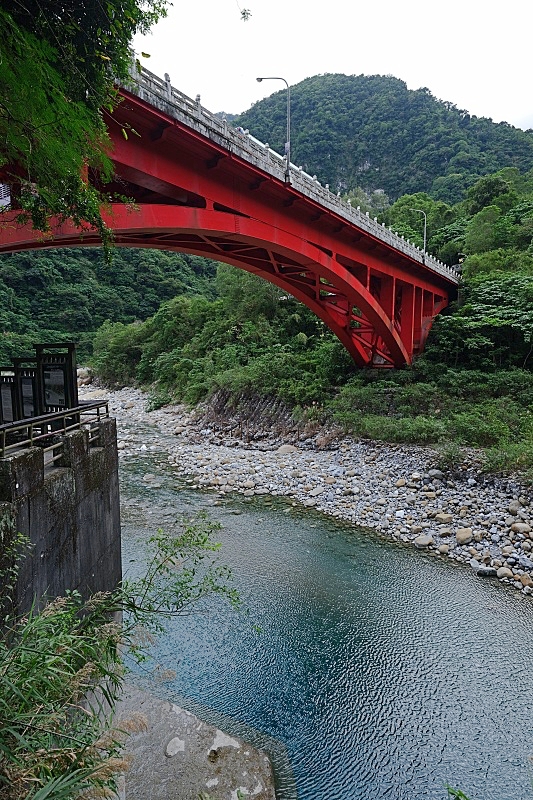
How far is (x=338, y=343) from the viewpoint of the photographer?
18484 mm

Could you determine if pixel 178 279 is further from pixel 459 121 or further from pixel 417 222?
pixel 459 121

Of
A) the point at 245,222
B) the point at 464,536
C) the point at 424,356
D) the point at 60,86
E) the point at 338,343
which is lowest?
the point at 464,536

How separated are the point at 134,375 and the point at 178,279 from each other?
17.6 m

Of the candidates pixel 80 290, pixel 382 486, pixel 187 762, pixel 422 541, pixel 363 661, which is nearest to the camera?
pixel 187 762

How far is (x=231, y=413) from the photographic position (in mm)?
17578

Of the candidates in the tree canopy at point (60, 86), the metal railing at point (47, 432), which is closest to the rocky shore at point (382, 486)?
the metal railing at point (47, 432)

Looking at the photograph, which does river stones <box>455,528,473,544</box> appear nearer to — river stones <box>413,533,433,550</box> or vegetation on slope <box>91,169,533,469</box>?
river stones <box>413,533,433,550</box>

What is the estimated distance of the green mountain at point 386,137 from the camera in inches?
1673

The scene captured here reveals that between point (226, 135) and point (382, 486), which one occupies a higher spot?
point (226, 135)

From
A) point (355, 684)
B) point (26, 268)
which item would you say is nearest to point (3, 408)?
point (355, 684)

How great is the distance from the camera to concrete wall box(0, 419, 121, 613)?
3502 mm

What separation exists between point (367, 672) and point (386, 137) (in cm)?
6121

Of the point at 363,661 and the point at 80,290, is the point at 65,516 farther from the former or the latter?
the point at 80,290

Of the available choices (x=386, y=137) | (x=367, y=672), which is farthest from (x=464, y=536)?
(x=386, y=137)
